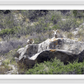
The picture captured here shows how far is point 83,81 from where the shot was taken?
185 inches

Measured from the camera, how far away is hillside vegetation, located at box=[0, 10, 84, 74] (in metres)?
5.60

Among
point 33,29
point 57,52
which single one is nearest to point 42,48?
point 57,52

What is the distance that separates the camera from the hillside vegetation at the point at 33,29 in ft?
18.4

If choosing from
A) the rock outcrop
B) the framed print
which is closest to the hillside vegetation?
the framed print

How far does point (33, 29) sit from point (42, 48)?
2501mm

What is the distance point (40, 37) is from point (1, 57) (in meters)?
2.18

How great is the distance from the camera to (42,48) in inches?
Answer: 230

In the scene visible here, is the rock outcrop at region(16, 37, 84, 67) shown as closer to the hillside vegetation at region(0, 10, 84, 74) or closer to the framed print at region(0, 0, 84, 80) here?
the framed print at region(0, 0, 84, 80)

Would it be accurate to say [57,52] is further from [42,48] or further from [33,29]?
[33,29]

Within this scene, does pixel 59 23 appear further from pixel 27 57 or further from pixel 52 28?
pixel 27 57

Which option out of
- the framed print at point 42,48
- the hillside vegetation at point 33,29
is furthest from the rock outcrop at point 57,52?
the hillside vegetation at point 33,29

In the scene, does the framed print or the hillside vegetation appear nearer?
the framed print
